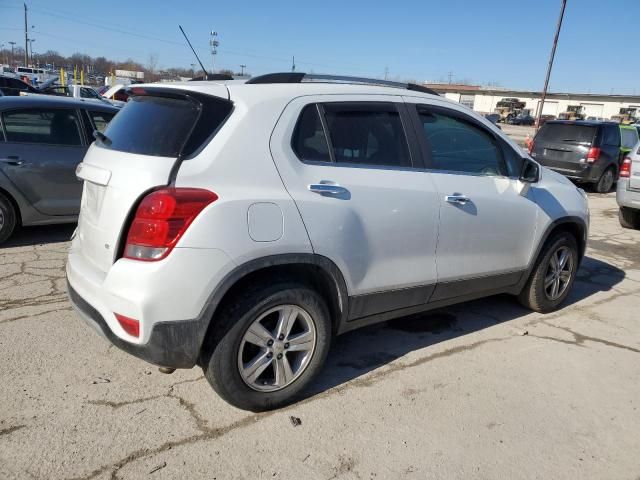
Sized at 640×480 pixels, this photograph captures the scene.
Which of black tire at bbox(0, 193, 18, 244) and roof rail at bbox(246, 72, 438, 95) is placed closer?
roof rail at bbox(246, 72, 438, 95)

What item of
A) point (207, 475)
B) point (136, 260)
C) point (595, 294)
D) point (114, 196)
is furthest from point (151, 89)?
point (595, 294)

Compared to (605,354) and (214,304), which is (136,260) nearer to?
(214,304)

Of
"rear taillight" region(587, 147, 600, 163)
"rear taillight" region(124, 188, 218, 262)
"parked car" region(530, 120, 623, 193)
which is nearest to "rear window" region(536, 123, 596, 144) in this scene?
"parked car" region(530, 120, 623, 193)

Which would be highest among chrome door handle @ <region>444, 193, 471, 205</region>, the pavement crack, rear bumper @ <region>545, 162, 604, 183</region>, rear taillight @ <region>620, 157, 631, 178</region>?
rear taillight @ <region>620, 157, 631, 178</region>

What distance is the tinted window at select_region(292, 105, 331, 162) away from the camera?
289 centimetres

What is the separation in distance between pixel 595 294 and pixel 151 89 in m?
4.82

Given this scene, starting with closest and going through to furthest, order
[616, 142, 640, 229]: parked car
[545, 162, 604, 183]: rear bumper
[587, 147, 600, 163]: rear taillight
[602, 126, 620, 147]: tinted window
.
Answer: [616, 142, 640, 229]: parked car
[587, 147, 600, 163]: rear taillight
[545, 162, 604, 183]: rear bumper
[602, 126, 620, 147]: tinted window

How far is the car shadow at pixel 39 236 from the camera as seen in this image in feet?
19.1

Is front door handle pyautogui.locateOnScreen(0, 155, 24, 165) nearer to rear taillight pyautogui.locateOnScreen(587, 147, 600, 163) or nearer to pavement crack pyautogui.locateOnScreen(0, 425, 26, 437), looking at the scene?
pavement crack pyautogui.locateOnScreen(0, 425, 26, 437)

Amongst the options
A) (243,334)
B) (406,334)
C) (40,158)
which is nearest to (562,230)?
(406,334)

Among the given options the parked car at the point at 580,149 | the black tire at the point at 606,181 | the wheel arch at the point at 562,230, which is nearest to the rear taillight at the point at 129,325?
the wheel arch at the point at 562,230

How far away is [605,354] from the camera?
3986 millimetres

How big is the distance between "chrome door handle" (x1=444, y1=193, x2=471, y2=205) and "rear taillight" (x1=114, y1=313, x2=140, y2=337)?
213cm

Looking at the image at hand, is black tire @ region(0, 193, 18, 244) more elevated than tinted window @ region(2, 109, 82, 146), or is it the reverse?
tinted window @ region(2, 109, 82, 146)
